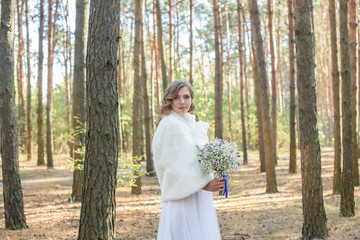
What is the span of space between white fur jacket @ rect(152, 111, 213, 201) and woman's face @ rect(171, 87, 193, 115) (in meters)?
0.11

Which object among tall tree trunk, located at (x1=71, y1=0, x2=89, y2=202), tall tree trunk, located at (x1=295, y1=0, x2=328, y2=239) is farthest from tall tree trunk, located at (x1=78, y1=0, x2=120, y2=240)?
tall tree trunk, located at (x1=71, y1=0, x2=89, y2=202)

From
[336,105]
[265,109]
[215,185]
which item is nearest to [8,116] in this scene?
[215,185]

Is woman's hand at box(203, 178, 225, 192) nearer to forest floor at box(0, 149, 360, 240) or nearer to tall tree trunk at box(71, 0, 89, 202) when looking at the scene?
forest floor at box(0, 149, 360, 240)

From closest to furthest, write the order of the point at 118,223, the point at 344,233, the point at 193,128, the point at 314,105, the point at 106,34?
the point at 193,128 < the point at 106,34 < the point at 314,105 < the point at 344,233 < the point at 118,223

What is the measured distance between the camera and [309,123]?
218 inches

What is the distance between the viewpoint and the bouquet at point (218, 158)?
10.0ft

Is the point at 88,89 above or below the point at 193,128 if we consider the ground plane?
above

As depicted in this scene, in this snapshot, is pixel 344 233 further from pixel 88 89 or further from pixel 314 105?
pixel 88 89

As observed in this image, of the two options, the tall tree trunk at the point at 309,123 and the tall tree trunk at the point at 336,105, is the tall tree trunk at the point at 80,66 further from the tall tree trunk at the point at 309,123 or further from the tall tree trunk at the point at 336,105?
the tall tree trunk at the point at 336,105

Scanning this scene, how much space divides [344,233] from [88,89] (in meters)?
4.79

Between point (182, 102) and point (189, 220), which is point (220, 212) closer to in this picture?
point (189, 220)

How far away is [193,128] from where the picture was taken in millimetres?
3375

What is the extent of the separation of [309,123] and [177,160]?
317 centimetres

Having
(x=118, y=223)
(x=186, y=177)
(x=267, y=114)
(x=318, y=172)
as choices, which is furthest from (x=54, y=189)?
(x=186, y=177)
